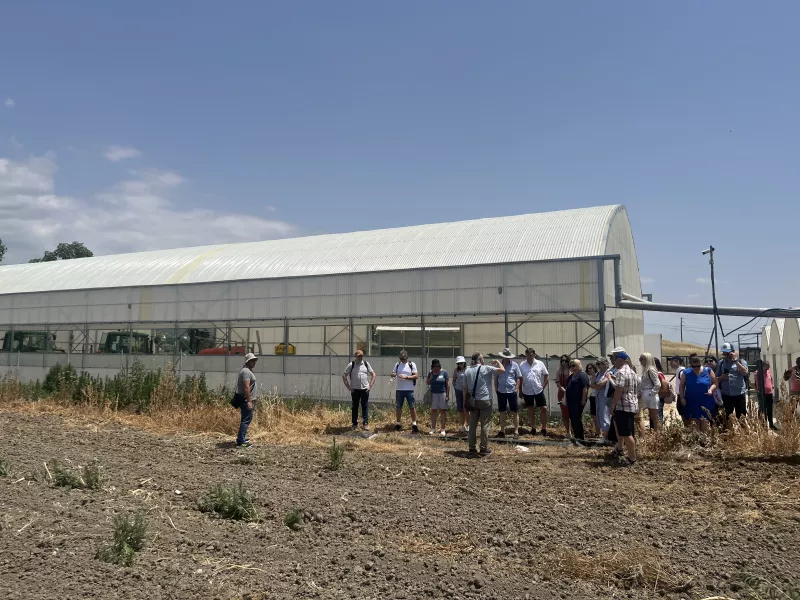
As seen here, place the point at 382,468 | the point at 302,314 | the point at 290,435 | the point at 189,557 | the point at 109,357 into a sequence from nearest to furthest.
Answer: the point at 189,557 → the point at 382,468 → the point at 290,435 → the point at 302,314 → the point at 109,357

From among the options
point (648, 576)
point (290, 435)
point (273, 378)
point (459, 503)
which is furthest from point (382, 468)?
point (273, 378)

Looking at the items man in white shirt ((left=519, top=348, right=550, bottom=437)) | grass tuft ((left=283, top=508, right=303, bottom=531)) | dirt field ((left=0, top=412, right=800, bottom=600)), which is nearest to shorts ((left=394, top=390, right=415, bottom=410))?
man in white shirt ((left=519, top=348, right=550, bottom=437))

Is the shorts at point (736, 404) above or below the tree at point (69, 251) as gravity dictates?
below

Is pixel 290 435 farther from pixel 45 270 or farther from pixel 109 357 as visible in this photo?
pixel 45 270

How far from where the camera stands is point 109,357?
20.5 meters

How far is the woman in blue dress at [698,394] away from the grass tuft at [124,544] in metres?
8.31

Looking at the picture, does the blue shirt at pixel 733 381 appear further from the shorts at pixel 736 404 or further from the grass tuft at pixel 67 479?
the grass tuft at pixel 67 479

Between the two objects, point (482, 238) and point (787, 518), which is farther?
point (482, 238)

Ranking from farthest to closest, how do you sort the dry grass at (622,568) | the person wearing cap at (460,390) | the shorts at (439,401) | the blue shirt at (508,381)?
1. the shorts at (439,401)
2. the person wearing cap at (460,390)
3. the blue shirt at (508,381)
4. the dry grass at (622,568)

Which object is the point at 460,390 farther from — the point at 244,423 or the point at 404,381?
the point at 244,423

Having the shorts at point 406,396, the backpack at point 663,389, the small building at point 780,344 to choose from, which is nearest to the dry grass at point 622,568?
the backpack at point 663,389

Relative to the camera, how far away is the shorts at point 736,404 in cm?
1016

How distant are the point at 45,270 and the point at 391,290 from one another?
66.1 feet

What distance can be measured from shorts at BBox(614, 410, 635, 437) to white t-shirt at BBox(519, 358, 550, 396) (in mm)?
2804
